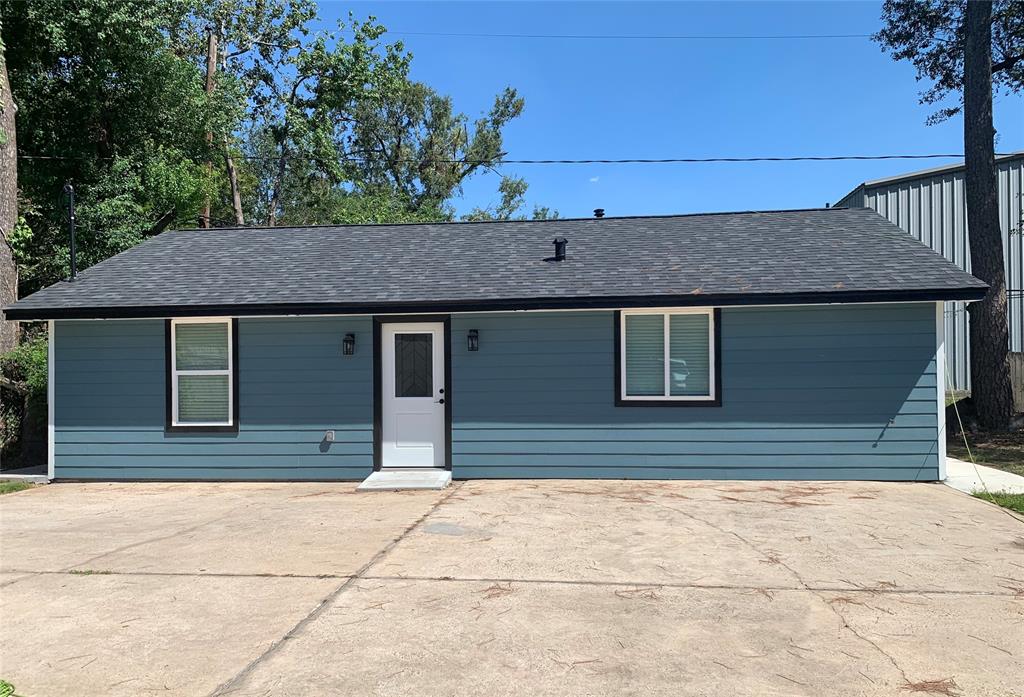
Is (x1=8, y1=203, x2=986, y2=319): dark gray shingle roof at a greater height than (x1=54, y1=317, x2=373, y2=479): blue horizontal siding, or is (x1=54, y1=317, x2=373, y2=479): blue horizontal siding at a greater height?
(x1=8, y1=203, x2=986, y2=319): dark gray shingle roof

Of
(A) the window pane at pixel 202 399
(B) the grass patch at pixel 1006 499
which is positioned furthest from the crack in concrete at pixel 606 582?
(A) the window pane at pixel 202 399

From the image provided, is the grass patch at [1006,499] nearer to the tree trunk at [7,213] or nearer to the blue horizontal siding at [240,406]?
the blue horizontal siding at [240,406]

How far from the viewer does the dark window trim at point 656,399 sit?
27.0 feet

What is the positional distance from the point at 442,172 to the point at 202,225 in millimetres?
12375

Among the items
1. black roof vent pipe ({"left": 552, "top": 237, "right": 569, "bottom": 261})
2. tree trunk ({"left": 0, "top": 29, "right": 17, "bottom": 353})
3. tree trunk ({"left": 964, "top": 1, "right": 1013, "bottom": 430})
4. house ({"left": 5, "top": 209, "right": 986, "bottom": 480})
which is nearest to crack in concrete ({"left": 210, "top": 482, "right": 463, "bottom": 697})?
house ({"left": 5, "top": 209, "right": 986, "bottom": 480})

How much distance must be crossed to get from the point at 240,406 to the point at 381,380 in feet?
6.28

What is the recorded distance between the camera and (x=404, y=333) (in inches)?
343

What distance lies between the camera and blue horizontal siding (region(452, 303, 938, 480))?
8023 mm

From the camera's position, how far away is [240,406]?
8.73 meters

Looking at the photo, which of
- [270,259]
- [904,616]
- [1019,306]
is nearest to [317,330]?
[270,259]

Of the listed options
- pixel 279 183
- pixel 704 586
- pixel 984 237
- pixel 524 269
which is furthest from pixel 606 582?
pixel 279 183

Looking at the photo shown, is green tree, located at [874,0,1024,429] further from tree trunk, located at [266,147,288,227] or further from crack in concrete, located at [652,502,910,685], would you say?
tree trunk, located at [266,147,288,227]

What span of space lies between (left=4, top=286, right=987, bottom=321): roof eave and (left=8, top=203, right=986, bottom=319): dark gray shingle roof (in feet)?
0.05

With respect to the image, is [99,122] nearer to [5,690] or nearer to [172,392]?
[172,392]
